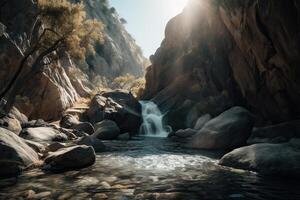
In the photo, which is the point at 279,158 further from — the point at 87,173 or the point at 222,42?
the point at 222,42

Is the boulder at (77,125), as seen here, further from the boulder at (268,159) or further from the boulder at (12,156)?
the boulder at (268,159)

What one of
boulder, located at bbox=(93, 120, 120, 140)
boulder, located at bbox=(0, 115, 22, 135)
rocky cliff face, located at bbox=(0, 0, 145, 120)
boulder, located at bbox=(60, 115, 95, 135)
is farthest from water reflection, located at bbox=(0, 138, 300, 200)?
boulder, located at bbox=(60, 115, 95, 135)

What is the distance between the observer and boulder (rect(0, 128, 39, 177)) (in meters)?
13.8

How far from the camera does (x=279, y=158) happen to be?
14.7m

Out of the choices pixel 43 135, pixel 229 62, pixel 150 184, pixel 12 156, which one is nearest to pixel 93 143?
pixel 43 135

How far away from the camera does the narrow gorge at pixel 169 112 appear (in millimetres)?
12953

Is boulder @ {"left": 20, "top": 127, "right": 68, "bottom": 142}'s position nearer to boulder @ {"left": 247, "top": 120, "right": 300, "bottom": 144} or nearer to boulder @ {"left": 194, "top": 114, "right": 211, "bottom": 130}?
boulder @ {"left": 247, "top": 120, "right": 300, "bottom": 144}

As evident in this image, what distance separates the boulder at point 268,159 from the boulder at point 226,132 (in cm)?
818

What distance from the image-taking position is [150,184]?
12555 mm

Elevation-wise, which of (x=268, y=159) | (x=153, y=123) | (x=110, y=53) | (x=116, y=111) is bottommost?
(x=268, y=159)

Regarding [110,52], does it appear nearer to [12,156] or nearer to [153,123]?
[153,123]

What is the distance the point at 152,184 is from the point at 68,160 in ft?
15.5

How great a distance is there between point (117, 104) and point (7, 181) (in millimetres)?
31640

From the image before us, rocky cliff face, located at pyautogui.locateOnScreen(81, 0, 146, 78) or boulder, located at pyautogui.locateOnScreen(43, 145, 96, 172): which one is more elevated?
rocky cliff face, located at pyautogui.locateOnScreen(81, 0, 146, 78)
